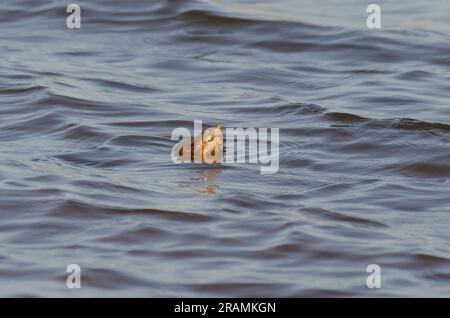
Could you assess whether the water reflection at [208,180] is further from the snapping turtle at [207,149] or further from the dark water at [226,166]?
the snapping turtle at [207,149]

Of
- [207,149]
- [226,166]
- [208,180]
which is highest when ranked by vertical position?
[207,149]

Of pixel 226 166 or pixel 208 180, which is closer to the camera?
pixel 208 180

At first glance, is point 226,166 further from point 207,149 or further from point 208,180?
point 208,180

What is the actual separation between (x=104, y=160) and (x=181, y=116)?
125 cm

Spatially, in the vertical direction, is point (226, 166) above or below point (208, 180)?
above

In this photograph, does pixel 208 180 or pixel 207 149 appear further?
pixel 207 149

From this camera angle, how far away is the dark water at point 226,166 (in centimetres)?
637

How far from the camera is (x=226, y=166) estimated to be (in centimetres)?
804

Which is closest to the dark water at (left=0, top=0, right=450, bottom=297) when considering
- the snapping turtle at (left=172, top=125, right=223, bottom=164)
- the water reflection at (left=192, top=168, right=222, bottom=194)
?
the water reflection at (left=192, top=168, right=222, bottom=194)

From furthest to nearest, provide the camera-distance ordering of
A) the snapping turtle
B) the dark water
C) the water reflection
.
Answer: the snapping turtle → the water reflection → the dark water

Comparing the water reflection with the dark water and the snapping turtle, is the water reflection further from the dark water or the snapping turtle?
the snapping turtle

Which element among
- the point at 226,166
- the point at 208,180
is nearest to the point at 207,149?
the point at 226,166

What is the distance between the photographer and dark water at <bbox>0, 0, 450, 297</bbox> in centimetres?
637

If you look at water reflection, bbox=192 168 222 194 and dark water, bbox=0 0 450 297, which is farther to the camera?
water reflection, bbox=192 168 222 194
